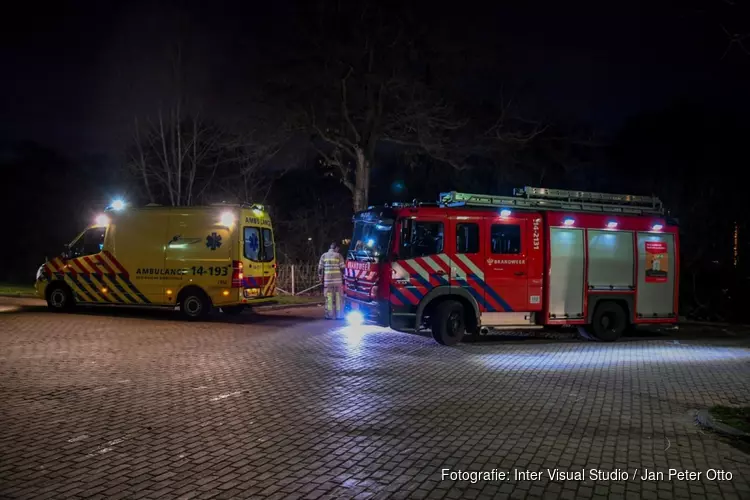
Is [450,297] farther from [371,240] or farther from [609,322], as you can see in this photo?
[609,322]

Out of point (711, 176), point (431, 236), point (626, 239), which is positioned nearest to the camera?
point (431, 236)

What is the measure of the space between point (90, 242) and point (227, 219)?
3.93 m

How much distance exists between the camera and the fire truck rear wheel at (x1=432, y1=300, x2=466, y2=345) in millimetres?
11898

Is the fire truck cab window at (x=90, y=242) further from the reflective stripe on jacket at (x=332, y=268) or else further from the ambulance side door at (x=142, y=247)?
the reflective stripe on jacket at (x=332, y=268)

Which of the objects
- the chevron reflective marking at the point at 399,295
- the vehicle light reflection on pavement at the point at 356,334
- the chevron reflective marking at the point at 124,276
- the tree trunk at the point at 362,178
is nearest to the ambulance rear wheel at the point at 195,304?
the chevron reflective marking at the point at 124,276

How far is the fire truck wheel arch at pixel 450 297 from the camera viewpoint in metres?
11.6

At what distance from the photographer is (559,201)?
13.2m

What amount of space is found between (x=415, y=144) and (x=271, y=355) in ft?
51.8

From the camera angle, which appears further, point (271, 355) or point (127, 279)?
point (127, 279)

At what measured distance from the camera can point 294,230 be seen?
3897 cm

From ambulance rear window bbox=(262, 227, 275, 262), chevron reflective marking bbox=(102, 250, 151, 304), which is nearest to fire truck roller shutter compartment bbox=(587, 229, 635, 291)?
ambulance rear window bbox=(262, 227, 275, 262)

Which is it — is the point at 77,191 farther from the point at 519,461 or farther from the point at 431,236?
the point at 519,461

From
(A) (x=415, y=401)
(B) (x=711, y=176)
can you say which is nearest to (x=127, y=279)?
(A) (x=415, y=401)

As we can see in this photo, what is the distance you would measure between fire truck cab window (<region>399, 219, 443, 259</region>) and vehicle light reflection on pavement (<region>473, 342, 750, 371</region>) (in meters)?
2.20
